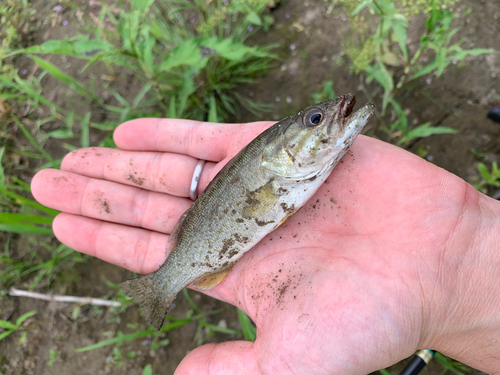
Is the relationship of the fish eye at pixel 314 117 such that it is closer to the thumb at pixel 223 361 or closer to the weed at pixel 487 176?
the thumb at pixel 223 361

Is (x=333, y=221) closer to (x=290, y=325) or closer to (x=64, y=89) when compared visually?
(x=290, y=325)

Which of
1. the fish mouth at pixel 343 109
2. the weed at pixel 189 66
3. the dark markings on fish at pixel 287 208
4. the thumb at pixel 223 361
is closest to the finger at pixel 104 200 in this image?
the weed at pixel 189 66

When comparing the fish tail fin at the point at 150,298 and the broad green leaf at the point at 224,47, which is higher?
the broad green leaf at the point at 224,47

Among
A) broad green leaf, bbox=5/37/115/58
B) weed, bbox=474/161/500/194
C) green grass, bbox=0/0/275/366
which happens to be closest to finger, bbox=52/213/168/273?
green grass, bbox=0/0/275/366

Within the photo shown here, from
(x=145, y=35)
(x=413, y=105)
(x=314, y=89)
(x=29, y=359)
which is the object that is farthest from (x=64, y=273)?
(x=413, y=105)

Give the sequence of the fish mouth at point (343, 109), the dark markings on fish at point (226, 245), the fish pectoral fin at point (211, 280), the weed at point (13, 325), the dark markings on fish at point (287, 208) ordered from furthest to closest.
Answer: the weed at point (13, 325) < the fish pectoral fin at point (211, 280) < the dark markings on fish at point (226, 245) < the dark markings on fish at point (287, 208) < the fish mouth at point (343, 109)
